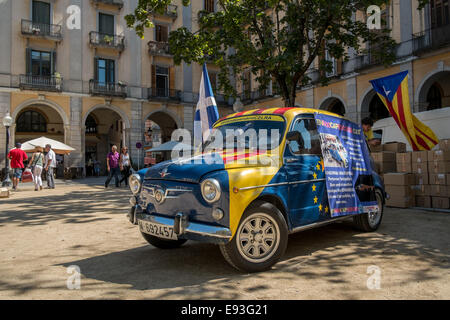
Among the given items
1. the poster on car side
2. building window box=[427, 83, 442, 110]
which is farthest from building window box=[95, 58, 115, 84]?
the poster on car side

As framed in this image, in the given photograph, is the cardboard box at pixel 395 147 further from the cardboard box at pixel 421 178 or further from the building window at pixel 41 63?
the building window at pixel 41 63

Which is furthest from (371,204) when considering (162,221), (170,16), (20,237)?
(170,16)

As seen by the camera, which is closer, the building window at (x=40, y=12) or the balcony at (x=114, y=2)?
the building window at (x=40, y=12)

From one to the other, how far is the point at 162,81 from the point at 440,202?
24.1 meters

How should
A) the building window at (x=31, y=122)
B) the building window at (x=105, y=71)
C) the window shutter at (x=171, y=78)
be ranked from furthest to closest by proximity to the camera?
the window shutter at (x=171, y=78) < the building window at (x=31, y=122) < the building window at (x=105, y=71)

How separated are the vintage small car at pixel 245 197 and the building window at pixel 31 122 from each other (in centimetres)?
2713

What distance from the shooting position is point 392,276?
356 centimetres

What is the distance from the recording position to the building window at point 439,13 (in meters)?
16.1

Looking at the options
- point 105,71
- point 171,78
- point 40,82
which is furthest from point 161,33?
point 40,82

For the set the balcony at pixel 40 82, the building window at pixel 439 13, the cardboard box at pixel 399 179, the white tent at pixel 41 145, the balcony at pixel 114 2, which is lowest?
the cardboard box at pixel 399 179

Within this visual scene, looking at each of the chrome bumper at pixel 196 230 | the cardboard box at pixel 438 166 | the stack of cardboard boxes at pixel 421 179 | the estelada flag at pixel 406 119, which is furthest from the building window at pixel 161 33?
the chrome bumper at pixel 196 230

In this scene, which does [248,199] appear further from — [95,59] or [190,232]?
[95,59]

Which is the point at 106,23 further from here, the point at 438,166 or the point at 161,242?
the point at 161,242
